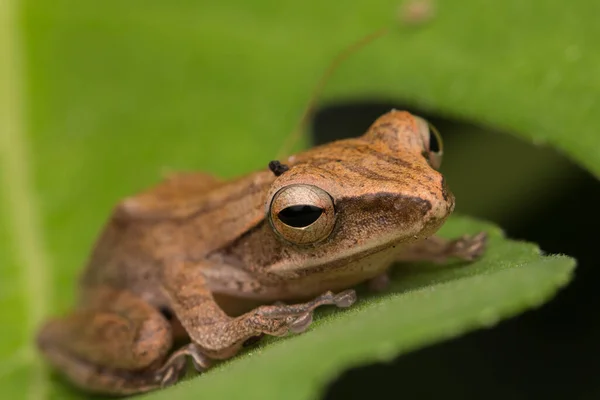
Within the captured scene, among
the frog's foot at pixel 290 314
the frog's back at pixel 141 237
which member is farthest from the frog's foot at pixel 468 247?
the frog's back at pixel 141 237

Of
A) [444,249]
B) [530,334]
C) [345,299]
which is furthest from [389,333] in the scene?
[530,334]

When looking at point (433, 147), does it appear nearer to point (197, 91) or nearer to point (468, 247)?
point (468, 247)

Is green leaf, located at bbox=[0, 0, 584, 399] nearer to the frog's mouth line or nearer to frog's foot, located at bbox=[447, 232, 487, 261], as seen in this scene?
frog's foot, located at bbox=[447, 232, 487, 261]

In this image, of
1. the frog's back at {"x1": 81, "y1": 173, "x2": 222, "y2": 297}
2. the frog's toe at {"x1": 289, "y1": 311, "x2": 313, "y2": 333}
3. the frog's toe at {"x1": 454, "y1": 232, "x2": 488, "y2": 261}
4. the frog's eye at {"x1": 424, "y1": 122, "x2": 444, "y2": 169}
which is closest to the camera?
the frog's toe at {"x1": 289, "y1": 311, "x2": 313, "y2": 333}

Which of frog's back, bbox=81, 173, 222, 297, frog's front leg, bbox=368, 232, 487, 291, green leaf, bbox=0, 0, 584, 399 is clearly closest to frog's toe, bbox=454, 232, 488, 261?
frog's front leg, bbox=368, 232, 487, 291

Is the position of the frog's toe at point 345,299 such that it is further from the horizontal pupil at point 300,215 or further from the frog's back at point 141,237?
the frog's back at point 141,237

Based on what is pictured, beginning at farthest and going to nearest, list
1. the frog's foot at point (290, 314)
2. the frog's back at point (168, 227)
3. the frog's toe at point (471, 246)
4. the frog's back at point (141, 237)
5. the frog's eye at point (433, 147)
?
the frog's back at point (141, 237), the frog's back at point (168, 227), the frog's eye at point (433, 147), the frog's toe at point (471, 246), the frog's foot at point (290, 314)

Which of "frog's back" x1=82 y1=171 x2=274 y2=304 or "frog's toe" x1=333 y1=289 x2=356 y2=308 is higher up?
"frog's back" x1=82 y1=171 x2=274 y2=304
